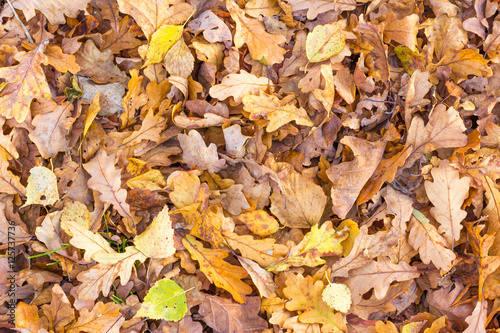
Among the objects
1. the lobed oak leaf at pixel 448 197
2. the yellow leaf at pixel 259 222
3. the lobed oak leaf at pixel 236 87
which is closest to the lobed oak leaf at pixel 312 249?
the yellow leaf at pixel 259 222

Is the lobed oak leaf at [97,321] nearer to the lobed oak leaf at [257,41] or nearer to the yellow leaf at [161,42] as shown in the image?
the yellow leaf at [161,42]

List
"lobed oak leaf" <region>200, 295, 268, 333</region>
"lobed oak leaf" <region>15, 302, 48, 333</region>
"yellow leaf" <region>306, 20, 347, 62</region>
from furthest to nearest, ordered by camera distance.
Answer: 1. "yellow leaf" <region>306, 20, 347, 62</region>
2. "lobed oak leaf" <region>200, 295, 268, 333</region>
3. "lobed oak leaf" <region>15, 302, 48, 333</region>

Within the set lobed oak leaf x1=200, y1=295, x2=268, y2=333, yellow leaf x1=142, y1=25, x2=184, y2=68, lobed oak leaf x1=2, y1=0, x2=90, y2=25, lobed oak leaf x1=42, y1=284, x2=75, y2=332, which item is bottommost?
lobed oak leaf x1=200, y1=295, x2=268, y2=333

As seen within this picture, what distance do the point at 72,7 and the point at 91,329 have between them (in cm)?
137

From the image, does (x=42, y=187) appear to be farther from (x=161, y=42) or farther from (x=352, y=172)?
(x=352, y=172)

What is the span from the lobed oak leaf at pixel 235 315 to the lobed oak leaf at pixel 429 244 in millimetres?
736

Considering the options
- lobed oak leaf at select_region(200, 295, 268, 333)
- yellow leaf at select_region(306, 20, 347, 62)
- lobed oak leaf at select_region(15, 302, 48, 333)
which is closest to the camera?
lobed oak leaf at select_region(15, 302, 48, 333)

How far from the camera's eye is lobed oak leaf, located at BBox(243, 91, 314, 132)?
5.31 feet

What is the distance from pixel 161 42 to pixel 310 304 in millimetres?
1272

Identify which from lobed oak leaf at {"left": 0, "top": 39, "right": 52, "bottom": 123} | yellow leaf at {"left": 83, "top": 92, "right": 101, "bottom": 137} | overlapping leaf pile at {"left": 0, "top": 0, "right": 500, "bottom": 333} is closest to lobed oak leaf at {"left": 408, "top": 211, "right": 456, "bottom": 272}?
overlapping leaf pile at {"left": 0, "top": 0, "right": 500, "bottom": 333}

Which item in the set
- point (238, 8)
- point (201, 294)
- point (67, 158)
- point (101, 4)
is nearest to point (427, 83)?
point (238, 8)

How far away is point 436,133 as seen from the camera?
5.43ft

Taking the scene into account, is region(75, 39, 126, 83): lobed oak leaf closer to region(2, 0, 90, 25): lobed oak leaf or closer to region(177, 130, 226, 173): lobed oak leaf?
region(2, 0, 90, 25): lobed oak leaf

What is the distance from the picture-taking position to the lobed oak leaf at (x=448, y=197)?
1.66 m
